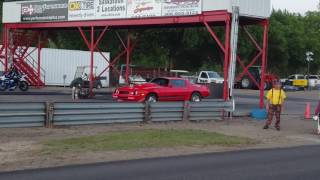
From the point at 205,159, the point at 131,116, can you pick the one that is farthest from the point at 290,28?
the point at 205,159

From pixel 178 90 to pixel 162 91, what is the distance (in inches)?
48.4

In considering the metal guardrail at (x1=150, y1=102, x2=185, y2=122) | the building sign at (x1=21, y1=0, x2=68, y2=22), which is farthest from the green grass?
the building sign at (x1=21, y1=0, x2=68, y2=22)

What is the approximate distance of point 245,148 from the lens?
16766mm

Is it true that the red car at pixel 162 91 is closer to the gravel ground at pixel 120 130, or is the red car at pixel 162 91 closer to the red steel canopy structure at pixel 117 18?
the red steel canopy structure at pixel 117 18

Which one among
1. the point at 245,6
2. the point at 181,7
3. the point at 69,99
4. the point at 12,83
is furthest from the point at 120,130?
the point at 12,83

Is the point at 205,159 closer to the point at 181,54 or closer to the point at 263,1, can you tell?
the point at 263,1

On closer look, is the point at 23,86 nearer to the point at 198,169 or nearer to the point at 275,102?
the point at 275,102

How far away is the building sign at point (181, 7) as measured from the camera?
91.3 feet

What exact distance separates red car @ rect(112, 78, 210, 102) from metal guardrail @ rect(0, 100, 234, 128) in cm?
509

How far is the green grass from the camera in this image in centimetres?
1517

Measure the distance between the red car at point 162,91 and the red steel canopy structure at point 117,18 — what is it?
2.68 meters

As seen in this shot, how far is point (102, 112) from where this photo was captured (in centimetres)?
2053

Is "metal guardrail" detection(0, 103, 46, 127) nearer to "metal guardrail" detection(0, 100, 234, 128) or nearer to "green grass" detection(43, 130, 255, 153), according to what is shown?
"metal guardrail" detection(0, 100, 234, 128)

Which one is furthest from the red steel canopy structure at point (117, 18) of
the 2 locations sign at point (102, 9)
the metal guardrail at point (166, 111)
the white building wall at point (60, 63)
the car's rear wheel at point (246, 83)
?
the car's rear wheel at point (246, 83)
